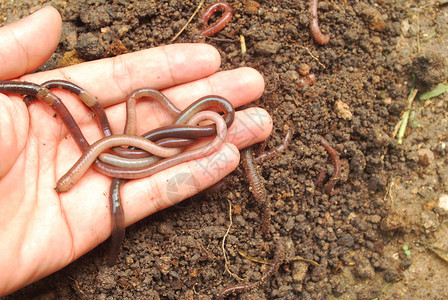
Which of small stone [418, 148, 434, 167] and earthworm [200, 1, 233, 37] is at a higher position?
earthworm [200, 1, 233, 37]

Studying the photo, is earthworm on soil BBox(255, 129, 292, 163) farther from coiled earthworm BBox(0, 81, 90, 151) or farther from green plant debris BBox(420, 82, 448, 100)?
green plant debris BBox(420, 82, 448, 100)

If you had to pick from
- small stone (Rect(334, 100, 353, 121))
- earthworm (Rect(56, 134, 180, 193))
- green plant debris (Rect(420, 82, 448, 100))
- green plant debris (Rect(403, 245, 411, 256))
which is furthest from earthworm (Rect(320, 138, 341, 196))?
earthworm (Rect(56, 134, 180, 193))

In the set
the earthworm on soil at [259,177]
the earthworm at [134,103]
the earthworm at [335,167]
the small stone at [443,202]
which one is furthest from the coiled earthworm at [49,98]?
the small stone at [443,202]

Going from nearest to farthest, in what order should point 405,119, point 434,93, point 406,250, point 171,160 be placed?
1. point 171,160
2. point 406,250
3. point 405,119
4. point 434,93

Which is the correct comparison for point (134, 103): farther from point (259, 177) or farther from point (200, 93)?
point (259, 177)

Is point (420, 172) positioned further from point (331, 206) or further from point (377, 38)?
point (377, 38)

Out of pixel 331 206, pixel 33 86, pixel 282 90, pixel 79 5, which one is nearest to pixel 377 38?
pixel 282 90

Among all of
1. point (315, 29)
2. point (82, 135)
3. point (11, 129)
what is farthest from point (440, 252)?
point (11, 129)
